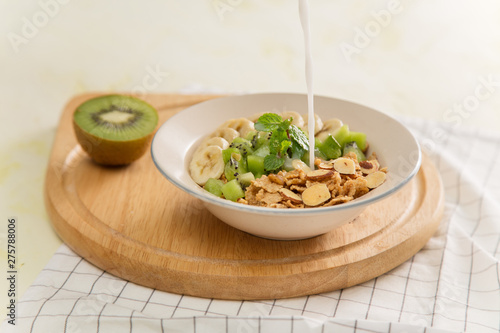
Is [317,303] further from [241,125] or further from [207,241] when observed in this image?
[241,125]

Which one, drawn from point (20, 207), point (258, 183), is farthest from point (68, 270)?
point (258, 183)

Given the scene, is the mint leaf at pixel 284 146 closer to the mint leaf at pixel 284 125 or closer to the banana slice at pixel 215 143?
the mint leaf at pixel 284 125

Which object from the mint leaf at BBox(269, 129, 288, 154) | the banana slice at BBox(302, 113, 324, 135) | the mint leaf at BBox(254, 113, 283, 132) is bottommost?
the banana slice at BBox(302, 113, 324, 135)

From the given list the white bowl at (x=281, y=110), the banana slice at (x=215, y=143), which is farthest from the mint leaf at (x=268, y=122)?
the white bowl at (x=281, y=110)

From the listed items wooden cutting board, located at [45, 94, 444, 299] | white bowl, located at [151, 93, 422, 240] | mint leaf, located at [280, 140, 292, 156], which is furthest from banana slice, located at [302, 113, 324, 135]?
wooden cutting board, located at [45, 94, 444, 299]

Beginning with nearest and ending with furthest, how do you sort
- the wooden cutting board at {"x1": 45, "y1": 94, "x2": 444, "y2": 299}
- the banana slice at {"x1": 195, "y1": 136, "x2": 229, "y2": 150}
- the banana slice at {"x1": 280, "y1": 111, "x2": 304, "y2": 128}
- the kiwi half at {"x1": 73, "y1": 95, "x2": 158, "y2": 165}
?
the wooden cutting board at {"x1": 45, "y1": 94, "x2": 444, "y2": 299} → the banana slice at {"x1": 195, "y1": 136, "x2": 229, "y2": 150} → the banana slice at {"x1": 280, "y1": 111, "x2": 304, "y2": 128} → the kiwi half at {"x1": 73, "y1": 95, "x2": 158, "y2": 165}

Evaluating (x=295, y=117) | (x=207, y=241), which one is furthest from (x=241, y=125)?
(x=207, y=241)

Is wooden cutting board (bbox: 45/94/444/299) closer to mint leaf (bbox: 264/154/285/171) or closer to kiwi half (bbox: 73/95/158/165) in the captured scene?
kiwi half (bbox: 73/95/158/165)
